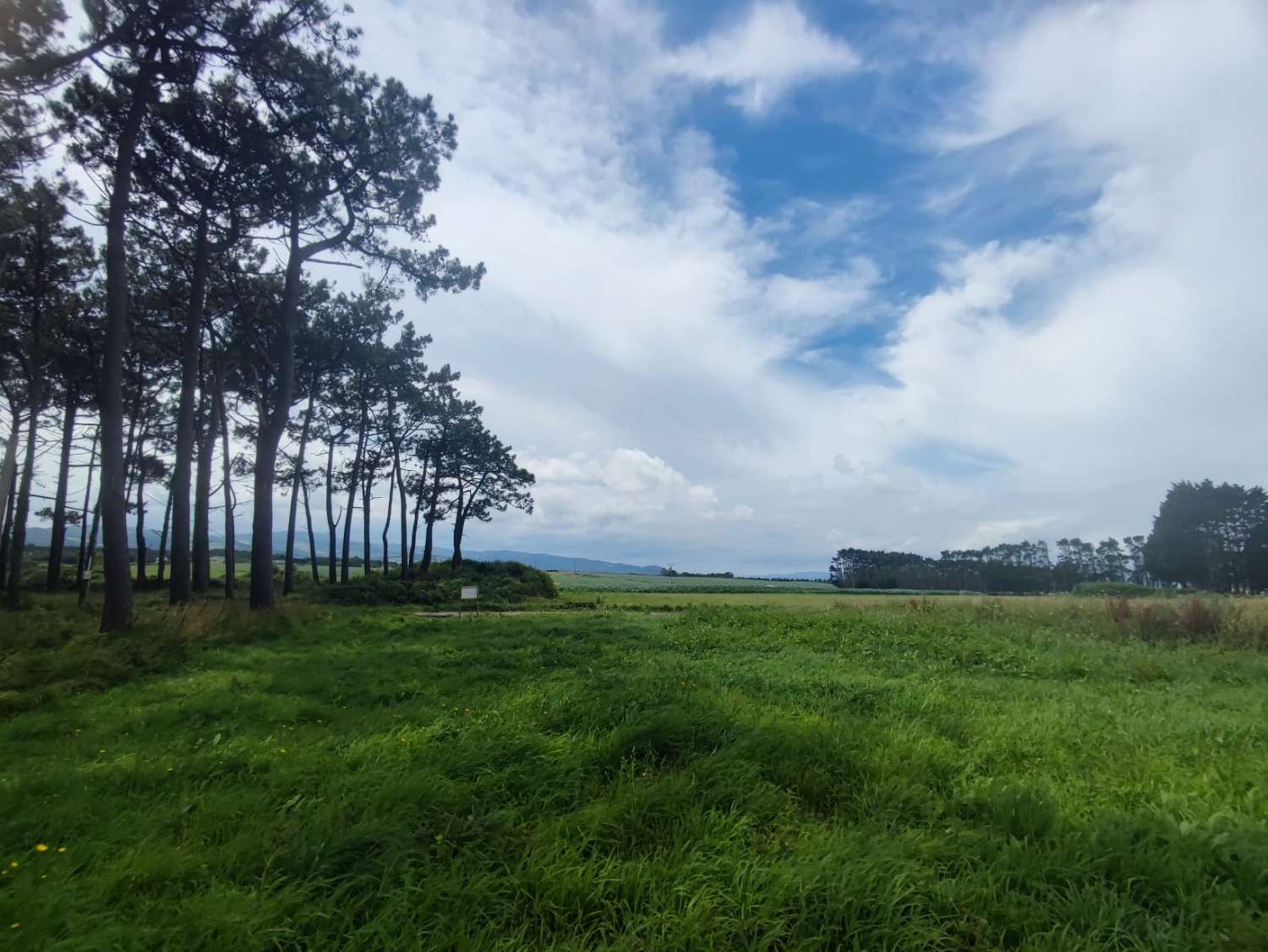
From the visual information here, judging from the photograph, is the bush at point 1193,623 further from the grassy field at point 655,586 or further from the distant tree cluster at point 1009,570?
the distant tree cluster at point 1009,570

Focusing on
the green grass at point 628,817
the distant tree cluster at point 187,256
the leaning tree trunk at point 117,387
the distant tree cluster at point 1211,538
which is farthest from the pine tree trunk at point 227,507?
the distant tree cluster at point 1211,538

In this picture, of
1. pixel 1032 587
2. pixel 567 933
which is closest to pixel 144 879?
pixel 567 933

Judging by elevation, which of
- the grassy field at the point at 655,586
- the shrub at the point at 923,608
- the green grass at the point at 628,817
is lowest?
the grassy field at the point at 655,586

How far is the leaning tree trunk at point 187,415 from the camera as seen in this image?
1580 centimetres

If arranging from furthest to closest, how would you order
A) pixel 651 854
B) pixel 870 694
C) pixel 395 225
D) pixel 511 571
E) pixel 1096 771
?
pixel 511 571 → pixel 395 225 → pixel 870 694 → pixel 1096 771 → pixel 651 854

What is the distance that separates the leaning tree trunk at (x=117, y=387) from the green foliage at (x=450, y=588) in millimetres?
13623

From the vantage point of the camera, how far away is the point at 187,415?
16.2m

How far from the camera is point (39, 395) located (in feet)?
69.8

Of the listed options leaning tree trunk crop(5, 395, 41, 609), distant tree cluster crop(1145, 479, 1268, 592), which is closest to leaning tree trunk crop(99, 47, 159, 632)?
leaning tree trunk crop(5, 395, 41, 609)

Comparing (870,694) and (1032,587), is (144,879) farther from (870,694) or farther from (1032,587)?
(1032,587)

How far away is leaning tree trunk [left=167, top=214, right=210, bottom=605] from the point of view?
15.8 meters

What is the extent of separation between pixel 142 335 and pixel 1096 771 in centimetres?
2567

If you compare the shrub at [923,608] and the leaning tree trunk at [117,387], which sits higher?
the leaning tree trunk at [117,387]

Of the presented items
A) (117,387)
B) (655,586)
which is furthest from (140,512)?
(655,586)
